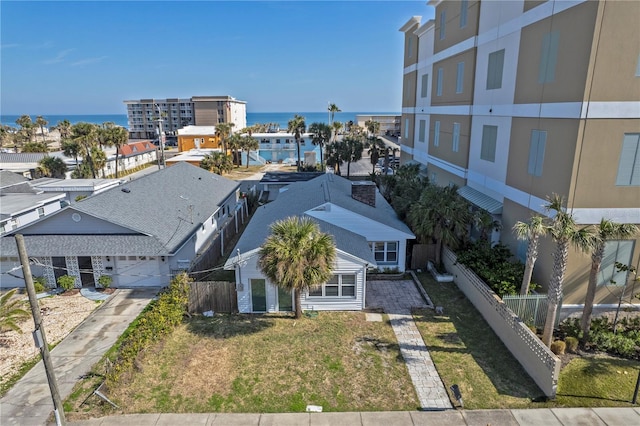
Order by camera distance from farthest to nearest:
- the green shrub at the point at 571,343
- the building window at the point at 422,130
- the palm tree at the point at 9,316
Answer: the building window at the point at 422,130 → the palm tree at the point at 9,316 → the green shrub at the point at 571,343

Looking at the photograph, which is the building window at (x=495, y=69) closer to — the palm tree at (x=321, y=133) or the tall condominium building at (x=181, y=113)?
the palm tree at (x=321, y=133)

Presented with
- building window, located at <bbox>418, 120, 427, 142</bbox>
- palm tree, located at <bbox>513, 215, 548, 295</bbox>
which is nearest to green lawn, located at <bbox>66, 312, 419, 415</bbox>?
palm tree, located at <bbox>513, 215, 548, 295</bbox>

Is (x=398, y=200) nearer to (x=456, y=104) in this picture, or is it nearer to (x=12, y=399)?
(x=456, y=104)

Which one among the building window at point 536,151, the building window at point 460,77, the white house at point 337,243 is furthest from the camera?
the building window at point 460,77

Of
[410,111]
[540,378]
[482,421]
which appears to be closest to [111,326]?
[482,421]

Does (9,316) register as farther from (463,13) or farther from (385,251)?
(463,13)

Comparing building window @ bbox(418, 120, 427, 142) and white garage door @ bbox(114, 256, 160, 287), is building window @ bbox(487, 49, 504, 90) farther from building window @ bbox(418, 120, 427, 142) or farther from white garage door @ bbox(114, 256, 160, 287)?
white garage door @ bbox(114, 256, 160, 287)

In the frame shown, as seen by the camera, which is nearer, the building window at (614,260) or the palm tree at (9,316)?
the palm tree at (9,316)

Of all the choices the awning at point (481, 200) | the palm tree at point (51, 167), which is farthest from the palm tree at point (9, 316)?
the palm tree at point (51, 167)
